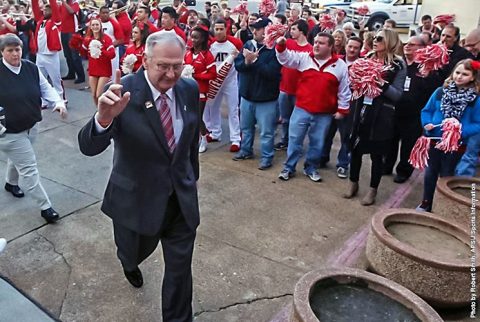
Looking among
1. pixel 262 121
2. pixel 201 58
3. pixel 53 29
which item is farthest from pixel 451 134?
pixel 53 29

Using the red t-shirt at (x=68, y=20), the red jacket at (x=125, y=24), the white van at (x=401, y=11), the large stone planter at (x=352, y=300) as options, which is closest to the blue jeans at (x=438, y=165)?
the large stone planter at (x=352, y=300)

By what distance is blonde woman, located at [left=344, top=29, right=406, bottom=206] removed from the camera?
16.7 ft

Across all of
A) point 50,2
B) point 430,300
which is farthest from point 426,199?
point 50,2

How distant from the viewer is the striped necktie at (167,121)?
2.93m

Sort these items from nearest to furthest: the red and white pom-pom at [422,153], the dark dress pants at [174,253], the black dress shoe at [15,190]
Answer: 1. the dark dress pants at [174,253]
2. the red and white pom-pom at [422,153]
3. the black dress shoe at [15,190]

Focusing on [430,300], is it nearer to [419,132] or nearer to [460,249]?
[460,249]

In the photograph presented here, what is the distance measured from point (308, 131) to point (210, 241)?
2.23m

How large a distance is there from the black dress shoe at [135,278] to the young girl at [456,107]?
3.23 m

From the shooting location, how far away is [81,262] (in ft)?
13.6

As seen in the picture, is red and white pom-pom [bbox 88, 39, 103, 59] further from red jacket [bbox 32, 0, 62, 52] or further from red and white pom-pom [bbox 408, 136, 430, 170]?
red and white pom-pom [bbox 408, 136, 430, 170]

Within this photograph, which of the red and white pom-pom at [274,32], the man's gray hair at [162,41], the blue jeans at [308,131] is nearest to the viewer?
the man's gray hair at [162,41]

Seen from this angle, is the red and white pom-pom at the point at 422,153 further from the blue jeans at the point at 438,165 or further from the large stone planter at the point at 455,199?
Result: the large stone planter at the point at 455,199

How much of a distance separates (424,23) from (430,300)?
22.3 feet

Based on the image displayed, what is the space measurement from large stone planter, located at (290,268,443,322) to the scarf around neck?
7.87ft
